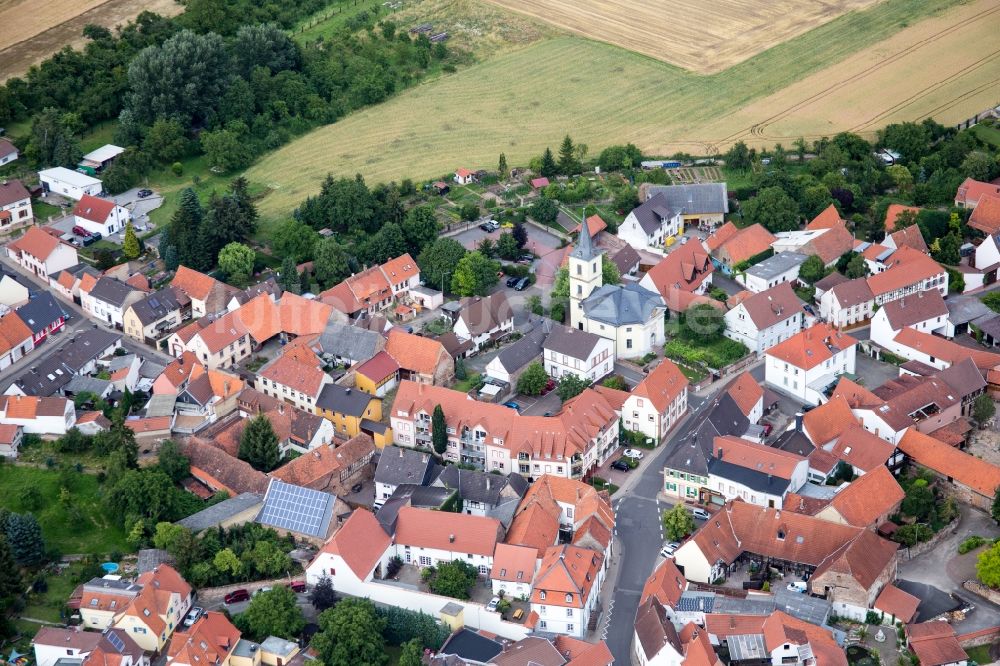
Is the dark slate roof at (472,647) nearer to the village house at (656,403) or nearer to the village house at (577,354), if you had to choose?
the village house at (656,403)

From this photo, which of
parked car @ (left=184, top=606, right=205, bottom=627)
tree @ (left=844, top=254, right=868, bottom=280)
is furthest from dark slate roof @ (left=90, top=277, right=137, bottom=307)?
tree @ (left=844, top=254, right=868, bottom=280)

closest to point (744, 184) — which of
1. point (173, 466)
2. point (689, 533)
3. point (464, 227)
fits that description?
point (464, 227)

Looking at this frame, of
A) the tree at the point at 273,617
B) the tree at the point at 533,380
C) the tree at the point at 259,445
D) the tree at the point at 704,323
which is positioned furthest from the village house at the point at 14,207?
the tree at the point at 704,323

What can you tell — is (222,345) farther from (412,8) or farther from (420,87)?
(412,8)

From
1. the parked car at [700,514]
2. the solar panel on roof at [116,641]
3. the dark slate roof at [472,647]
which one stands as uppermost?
the solar panel on roof at [116,641]

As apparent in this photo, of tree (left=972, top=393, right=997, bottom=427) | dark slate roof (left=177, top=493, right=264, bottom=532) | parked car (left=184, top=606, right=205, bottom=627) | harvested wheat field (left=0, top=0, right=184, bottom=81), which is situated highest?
harvested wheat field (left=0, top=0, right=184, bottom=81)

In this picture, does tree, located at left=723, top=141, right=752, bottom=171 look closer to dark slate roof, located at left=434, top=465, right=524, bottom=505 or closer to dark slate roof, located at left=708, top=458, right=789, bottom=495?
dark slate roof, located at left=708, top=458, right=789, bottom=495

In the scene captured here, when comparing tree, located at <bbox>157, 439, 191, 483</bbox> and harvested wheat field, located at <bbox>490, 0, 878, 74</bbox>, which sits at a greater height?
tree, located at <bbox>157, 439, 191, 483</bbox>
